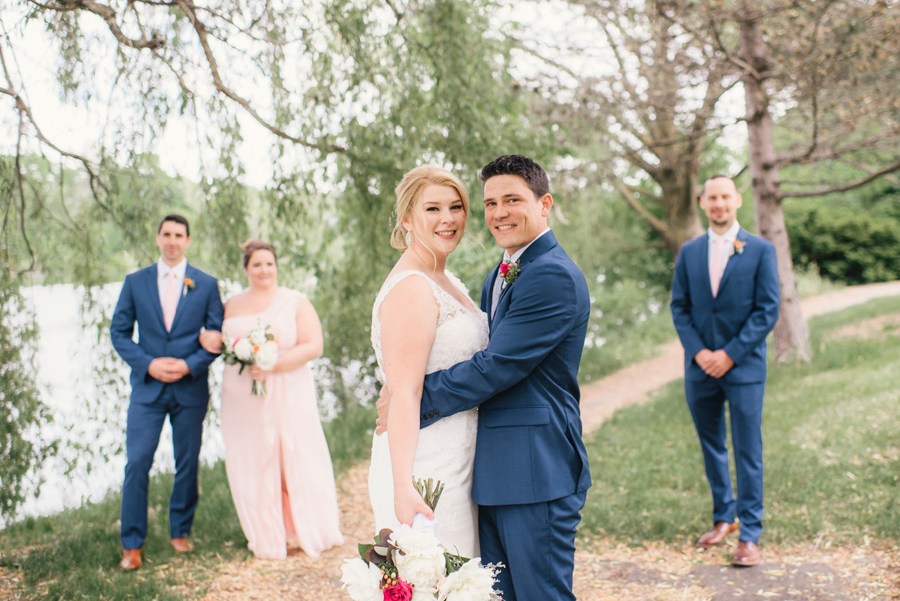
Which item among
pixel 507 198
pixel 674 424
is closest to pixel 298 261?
pixel 674 424

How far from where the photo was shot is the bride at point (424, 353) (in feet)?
7.50

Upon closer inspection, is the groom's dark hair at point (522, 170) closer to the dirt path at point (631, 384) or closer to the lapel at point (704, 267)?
the lapel at point (704, 267)

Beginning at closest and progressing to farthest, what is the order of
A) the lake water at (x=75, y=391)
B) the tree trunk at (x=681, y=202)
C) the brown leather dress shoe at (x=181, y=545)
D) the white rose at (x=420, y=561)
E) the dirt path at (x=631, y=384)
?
1. the white rose at (x=420, y=561)
2. the brown leather dress shoe at (x=181, y=545)
3. the lake water at (x=75, y=391)
4. the dirt path at (x=631, y=384)
5. the tree trunk at (x=681, y=202)

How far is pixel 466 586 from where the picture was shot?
6.50 ft

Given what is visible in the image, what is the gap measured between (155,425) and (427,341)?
9.89ft

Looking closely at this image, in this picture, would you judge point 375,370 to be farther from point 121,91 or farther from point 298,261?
point 121,91

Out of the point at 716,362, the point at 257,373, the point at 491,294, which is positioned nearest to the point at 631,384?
the point at 716,362

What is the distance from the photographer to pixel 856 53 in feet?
22.7

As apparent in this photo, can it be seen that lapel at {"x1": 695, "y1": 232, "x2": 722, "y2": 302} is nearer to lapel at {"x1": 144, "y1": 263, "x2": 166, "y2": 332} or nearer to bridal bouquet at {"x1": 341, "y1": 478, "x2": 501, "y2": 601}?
bridal bouquet at {"x1": 341, "y1": 478, "x2": 501, "y2": 601}

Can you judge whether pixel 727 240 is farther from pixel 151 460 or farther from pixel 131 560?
pixel 131 560

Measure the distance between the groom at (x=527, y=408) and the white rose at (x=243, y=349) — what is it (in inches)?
100

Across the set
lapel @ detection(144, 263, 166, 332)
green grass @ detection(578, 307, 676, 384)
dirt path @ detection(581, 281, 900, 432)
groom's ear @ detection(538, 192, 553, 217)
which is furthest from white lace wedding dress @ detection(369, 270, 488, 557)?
green grass @ detection(578, 307, 676, 384)

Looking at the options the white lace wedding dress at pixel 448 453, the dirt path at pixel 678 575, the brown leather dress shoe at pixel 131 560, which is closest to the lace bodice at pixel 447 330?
the white lace wedding dress at pixel 448 453

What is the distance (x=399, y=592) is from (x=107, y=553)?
3531 mm
